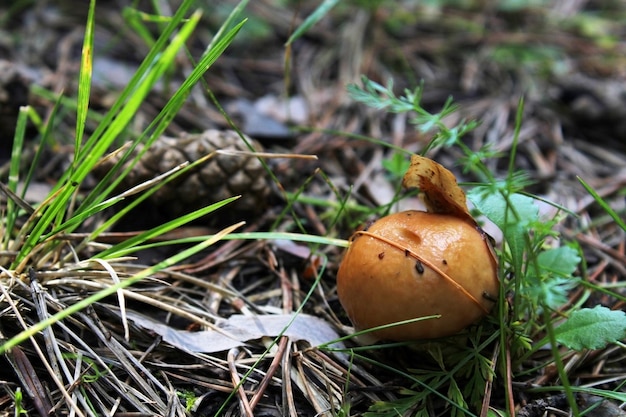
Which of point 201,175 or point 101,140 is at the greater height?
point 101,140

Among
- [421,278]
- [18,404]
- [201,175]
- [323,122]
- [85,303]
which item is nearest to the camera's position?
[85,303]

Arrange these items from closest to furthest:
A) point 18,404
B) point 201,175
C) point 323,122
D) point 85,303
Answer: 1. point 85,303
2. point 18,404
3. point 201,175
4. point 323,122

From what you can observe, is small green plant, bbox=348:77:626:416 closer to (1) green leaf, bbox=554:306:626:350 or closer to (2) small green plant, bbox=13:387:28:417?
(1) green leaf, bbox=554:306:626:350

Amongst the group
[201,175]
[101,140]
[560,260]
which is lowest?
[201,175]

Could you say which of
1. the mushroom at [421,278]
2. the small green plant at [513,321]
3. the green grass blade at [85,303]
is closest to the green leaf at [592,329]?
the small green plant at [513,321]

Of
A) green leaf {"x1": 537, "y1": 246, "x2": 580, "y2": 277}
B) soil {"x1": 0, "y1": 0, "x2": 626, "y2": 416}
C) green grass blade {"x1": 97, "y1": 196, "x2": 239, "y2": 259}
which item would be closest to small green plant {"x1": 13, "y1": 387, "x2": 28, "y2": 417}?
soil {"x1": 0, "y1": 0, "x2": 626, "y2": 416}

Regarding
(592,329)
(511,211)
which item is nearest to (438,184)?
(511,211)

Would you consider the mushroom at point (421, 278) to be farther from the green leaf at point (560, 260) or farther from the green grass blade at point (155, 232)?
the green grass blade at point (155, 232)

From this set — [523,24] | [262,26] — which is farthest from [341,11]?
[523,24]

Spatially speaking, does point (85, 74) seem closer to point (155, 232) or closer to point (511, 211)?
point (155, 232)

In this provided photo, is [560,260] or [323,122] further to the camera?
[323,122]
